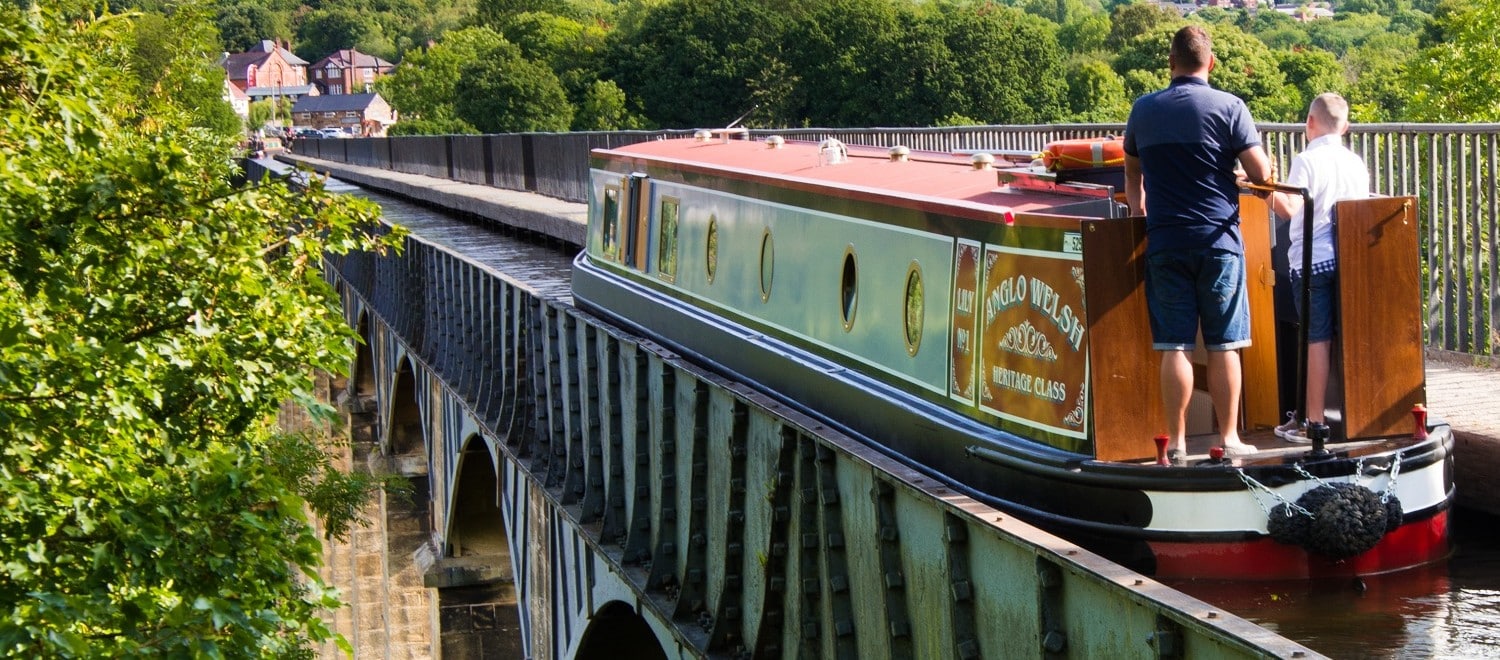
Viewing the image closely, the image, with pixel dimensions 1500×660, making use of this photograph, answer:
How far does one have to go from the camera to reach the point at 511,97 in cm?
11050

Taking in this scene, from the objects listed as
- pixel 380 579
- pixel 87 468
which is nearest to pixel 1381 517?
pixel 87 468

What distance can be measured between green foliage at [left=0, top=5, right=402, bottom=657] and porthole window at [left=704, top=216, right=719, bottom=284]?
2.63 metres

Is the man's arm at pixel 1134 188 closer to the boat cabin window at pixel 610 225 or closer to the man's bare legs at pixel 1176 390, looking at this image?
the man's bare legs at pixel 1176 390

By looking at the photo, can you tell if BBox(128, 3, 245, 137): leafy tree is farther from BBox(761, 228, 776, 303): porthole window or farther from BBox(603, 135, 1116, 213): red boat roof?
BBox(761, 228, 776, 303): porthole window

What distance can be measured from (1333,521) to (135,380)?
6.98 m

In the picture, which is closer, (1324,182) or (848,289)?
(1324,182)

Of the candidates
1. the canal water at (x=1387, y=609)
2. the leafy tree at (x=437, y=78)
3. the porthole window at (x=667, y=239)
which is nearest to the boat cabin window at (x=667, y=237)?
the porthole window at (x=667, y=239)

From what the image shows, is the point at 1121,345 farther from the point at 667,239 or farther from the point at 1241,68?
the point at 1241,68

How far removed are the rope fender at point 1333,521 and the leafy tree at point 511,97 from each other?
100 meters

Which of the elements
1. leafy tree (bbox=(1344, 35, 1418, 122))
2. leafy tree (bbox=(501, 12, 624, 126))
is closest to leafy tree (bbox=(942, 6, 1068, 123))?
leafy tree (bbox=(1344, 35, 1418, 122))

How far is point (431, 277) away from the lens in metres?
23.9

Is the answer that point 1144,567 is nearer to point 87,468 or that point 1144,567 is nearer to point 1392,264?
point 1392,264

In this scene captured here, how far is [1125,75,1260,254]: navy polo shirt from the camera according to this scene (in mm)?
7148

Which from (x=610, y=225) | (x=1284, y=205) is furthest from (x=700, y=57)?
(x=1284, y=205)
